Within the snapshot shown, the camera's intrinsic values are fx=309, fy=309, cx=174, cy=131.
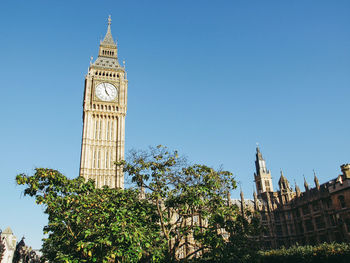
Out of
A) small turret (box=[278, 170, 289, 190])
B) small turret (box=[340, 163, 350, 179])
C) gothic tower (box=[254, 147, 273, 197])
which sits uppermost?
gothic tower (box=[254, 147, 273, 197])

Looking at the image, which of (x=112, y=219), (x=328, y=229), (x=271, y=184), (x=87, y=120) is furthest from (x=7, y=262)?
(x=271, y=184)

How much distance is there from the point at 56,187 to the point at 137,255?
699 centimetres

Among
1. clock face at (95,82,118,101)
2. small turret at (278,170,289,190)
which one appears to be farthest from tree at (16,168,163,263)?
small turret at (278,170,289,190)

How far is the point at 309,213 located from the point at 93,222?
1933 inches

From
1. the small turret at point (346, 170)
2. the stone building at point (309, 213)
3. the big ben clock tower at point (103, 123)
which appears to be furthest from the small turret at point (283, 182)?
the big ben clock tower at point (103, 123)

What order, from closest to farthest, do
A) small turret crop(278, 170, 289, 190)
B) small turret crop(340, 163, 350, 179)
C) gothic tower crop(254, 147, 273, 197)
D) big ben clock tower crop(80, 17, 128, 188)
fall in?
small turret crop(340, 163, 350, 179) → big ben clock tower crop(80, 17, 128, 188) → small turret crop(278, 170, 289, 190) → gothic tower crop(254, 147, 273, 197)

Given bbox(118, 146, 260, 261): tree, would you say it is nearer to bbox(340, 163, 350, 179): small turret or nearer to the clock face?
bbox(340, 163, 350, 179): small turret

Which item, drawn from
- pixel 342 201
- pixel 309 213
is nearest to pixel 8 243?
pixel 342 201

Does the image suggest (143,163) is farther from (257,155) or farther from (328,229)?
(257,155)

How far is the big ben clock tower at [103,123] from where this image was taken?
5706 cm

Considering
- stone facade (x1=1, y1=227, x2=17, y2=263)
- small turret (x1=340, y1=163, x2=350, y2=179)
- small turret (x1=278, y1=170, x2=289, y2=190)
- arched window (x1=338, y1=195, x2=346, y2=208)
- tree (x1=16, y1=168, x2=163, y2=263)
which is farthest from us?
small turret (x1=278, y1=170, x2=289, y2=190)

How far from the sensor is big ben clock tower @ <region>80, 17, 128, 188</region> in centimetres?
5706

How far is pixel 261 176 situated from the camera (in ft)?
287

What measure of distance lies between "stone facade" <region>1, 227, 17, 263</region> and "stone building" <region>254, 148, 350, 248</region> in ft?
116
